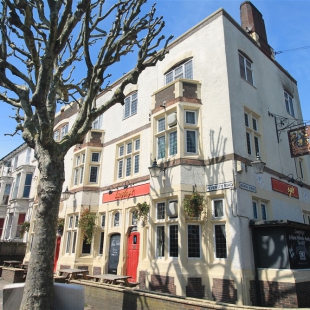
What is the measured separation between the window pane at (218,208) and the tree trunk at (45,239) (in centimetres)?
604

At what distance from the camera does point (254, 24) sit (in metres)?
16.2

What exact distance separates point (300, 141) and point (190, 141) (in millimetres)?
5144

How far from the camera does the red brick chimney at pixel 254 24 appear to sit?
15.9m

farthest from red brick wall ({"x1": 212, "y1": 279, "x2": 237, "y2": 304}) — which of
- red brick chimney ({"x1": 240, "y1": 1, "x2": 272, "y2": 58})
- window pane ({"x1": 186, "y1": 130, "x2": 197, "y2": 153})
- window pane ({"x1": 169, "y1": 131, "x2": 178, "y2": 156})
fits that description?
red brick chimney ({"x1": 240, "y1": 1, "x2": 272, "y2": 58})

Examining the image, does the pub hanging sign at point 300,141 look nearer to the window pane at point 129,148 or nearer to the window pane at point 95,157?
the window pane at point 129,148

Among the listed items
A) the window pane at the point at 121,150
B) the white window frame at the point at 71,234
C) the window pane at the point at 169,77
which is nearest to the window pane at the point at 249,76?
the window pane at the point at 169,77

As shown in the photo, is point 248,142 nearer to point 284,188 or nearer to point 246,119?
point 246,119

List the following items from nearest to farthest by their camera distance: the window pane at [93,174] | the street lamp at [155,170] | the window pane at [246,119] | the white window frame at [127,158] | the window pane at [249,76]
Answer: the street lamp at [155,170] < the window pane at [246,119] < the window pane at [249,76] < the white window frame at [127,158] < the window pane at [93,174]

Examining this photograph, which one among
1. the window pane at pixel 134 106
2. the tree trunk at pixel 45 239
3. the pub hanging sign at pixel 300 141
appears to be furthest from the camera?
the window pane at pixel 134 106

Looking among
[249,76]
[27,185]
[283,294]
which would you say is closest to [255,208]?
[283,294]

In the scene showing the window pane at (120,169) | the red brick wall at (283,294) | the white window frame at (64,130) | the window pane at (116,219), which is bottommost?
the red brick wall at (283,294)

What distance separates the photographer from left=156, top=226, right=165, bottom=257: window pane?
10.8m

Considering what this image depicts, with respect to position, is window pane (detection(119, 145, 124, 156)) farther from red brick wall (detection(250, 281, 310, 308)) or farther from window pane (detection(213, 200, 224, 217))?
red brick wall (detection(250, 281, 310, 308))

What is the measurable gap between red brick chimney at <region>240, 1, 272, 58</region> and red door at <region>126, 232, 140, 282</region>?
39.7 ft
